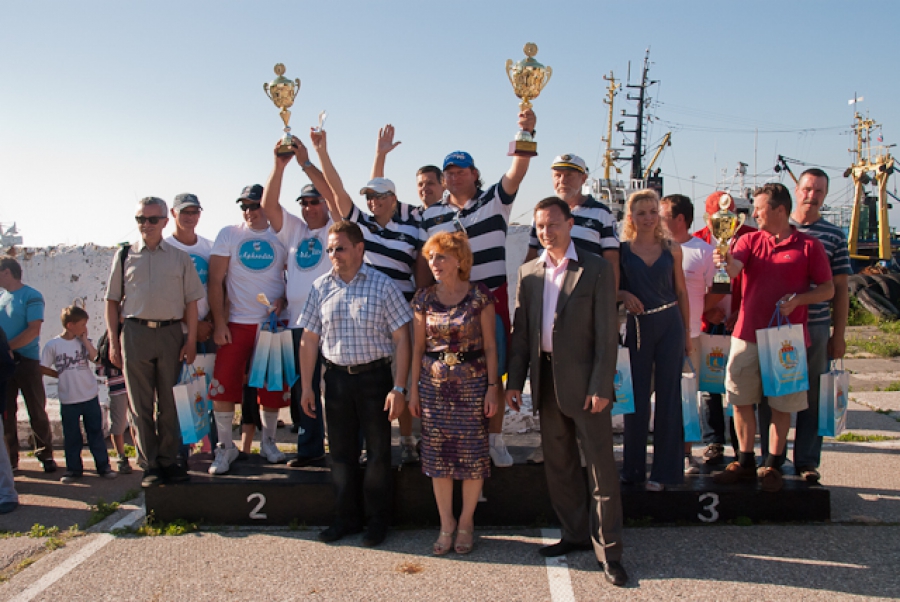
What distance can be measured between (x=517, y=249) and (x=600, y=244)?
559 centimetres

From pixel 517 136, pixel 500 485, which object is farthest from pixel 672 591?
pixel 517 136

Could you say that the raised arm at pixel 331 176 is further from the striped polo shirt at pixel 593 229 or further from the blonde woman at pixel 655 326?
the blonde woman at pixel 655 326

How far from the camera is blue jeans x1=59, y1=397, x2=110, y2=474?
580cm

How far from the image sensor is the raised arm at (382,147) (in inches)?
186

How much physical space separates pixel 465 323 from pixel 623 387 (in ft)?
3.61

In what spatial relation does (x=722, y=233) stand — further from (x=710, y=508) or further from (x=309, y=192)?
(x=309, y=192)

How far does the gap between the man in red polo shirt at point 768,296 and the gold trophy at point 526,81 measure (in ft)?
4.75

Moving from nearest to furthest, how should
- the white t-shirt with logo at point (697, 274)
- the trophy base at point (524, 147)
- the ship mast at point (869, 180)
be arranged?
the trophy base at point (524, 147) → the white t-shirt with logo at point (697, 274) → the ship mast at point (869, 180)

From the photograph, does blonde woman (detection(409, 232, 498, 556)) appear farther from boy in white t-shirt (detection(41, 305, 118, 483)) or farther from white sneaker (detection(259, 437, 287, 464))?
boy in white t-shirt (detection(41, 305, 118, 483))

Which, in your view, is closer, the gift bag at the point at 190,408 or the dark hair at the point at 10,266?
the gift bag at the point at 190,408

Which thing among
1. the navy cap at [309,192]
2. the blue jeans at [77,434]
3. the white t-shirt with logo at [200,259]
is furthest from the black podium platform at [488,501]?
the navy cap at [309,192]

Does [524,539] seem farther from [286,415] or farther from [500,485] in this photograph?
[286,415]

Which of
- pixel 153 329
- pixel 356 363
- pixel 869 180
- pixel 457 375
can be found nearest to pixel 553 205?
pixel 457 375

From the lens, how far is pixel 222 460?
4711 millimetres
